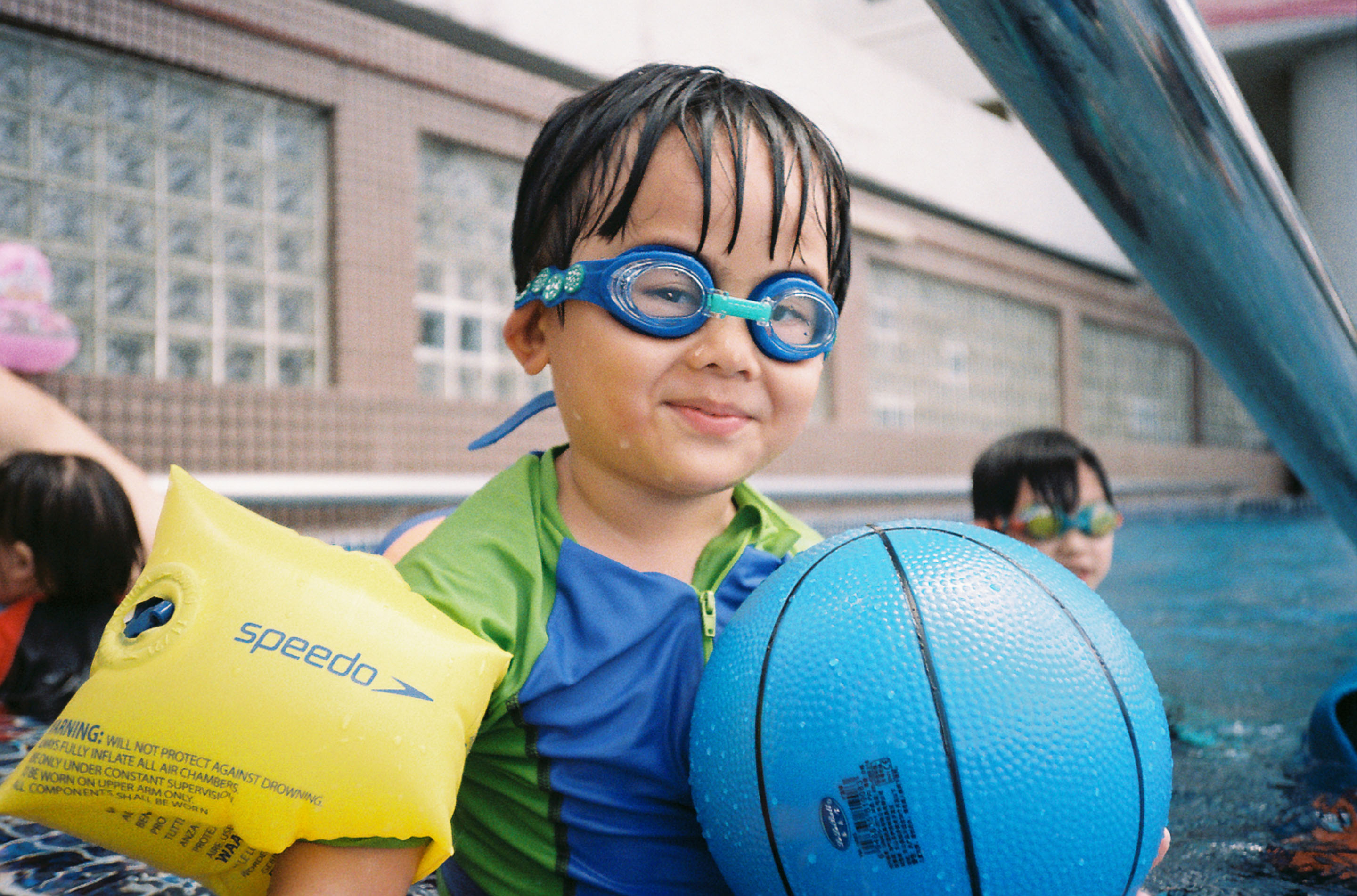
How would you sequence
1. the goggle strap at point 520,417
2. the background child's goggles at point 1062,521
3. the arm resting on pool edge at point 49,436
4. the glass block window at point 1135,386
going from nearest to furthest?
the goggle strap at point 520,417 < the background child's goggles at point 1062,521 < the arm resting on pool edge at point 49,436 < the glass block window at point 1135,386

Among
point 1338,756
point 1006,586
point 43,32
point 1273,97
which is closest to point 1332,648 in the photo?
point 1338,756

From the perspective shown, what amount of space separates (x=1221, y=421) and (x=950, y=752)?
24.0 m

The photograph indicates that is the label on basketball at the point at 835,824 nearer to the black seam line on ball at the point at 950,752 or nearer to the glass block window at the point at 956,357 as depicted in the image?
the black seam line on ball at the point at 950,752

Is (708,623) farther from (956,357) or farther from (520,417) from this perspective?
(956,357)

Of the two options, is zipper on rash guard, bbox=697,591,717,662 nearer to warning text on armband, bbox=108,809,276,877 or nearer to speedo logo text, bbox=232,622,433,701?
speedo logo text, bbox=232,622,433,701

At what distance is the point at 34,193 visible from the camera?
6.79 m

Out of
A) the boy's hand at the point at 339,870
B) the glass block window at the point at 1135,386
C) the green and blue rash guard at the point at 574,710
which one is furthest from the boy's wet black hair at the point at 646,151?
the glass block window at the point at 1135,386

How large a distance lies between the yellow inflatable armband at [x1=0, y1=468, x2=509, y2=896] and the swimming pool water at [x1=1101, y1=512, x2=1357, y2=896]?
150 centimetres

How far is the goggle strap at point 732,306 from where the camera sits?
156 cm

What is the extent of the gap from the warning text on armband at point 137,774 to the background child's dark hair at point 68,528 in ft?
7.68

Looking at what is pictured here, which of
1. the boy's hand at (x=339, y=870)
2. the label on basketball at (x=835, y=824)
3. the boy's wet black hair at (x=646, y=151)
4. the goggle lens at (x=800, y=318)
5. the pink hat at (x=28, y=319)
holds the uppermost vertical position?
the pink hat at (x=28, y=319)

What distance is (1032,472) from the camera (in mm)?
3846

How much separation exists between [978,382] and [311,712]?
16.0 metres

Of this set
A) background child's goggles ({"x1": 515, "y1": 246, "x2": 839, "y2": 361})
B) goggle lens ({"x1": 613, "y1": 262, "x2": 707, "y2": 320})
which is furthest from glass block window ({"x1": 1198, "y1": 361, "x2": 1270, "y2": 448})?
goggle lens ({"x1": 613, "y1": 262, "x2": 707, "y2": 320})
